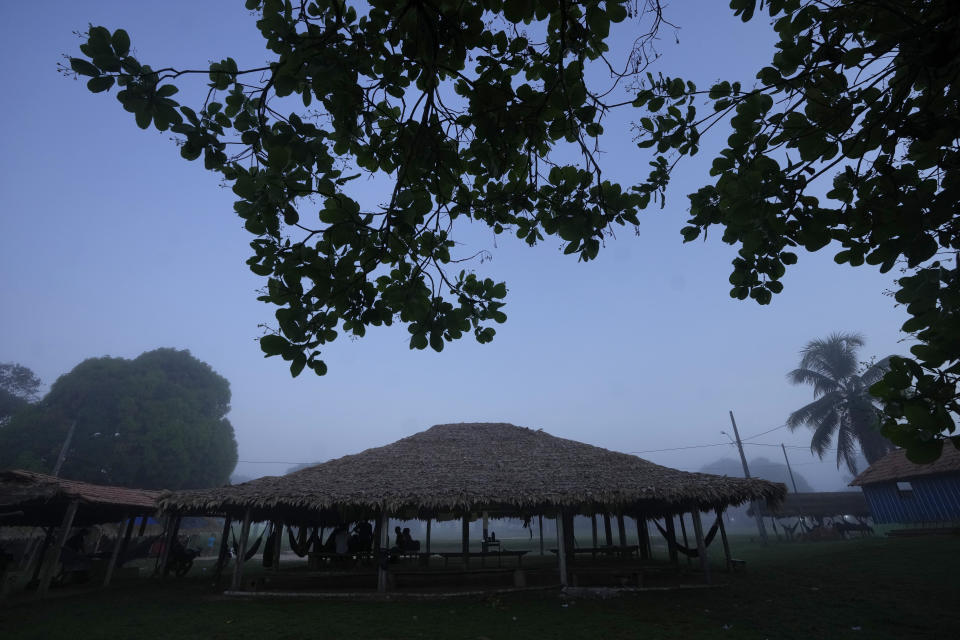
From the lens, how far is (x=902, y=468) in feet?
61.3

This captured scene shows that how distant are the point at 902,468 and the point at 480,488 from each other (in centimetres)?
1912

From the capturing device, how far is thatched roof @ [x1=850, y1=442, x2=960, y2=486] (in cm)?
1667

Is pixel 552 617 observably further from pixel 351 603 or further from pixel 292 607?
pixel 292 607

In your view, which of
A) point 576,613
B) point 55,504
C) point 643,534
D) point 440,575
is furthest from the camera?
point 643,534

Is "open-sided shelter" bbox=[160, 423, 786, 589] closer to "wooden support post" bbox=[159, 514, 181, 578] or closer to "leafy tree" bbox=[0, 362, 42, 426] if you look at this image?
"wooden support post" bbox=[159, 514, 181, 578]

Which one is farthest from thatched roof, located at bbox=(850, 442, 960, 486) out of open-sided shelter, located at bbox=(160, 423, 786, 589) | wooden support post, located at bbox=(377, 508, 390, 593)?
wooden support post, located at bbox=(377, 508, 390, 593)

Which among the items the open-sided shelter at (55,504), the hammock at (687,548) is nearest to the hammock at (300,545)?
the open-sided shelter at (55,504)

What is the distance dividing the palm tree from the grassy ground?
1605 cm

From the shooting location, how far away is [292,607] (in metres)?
10.1

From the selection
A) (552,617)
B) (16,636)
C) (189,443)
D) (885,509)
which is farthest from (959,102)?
(189,443)

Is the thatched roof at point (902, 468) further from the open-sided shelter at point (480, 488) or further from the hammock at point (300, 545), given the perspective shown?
the hammock at point (300, 545)

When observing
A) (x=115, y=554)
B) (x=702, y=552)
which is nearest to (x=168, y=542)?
(x=115, y=554)

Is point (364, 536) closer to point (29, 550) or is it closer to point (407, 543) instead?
point (407, 543)

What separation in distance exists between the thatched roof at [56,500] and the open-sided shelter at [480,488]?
1918 mm
